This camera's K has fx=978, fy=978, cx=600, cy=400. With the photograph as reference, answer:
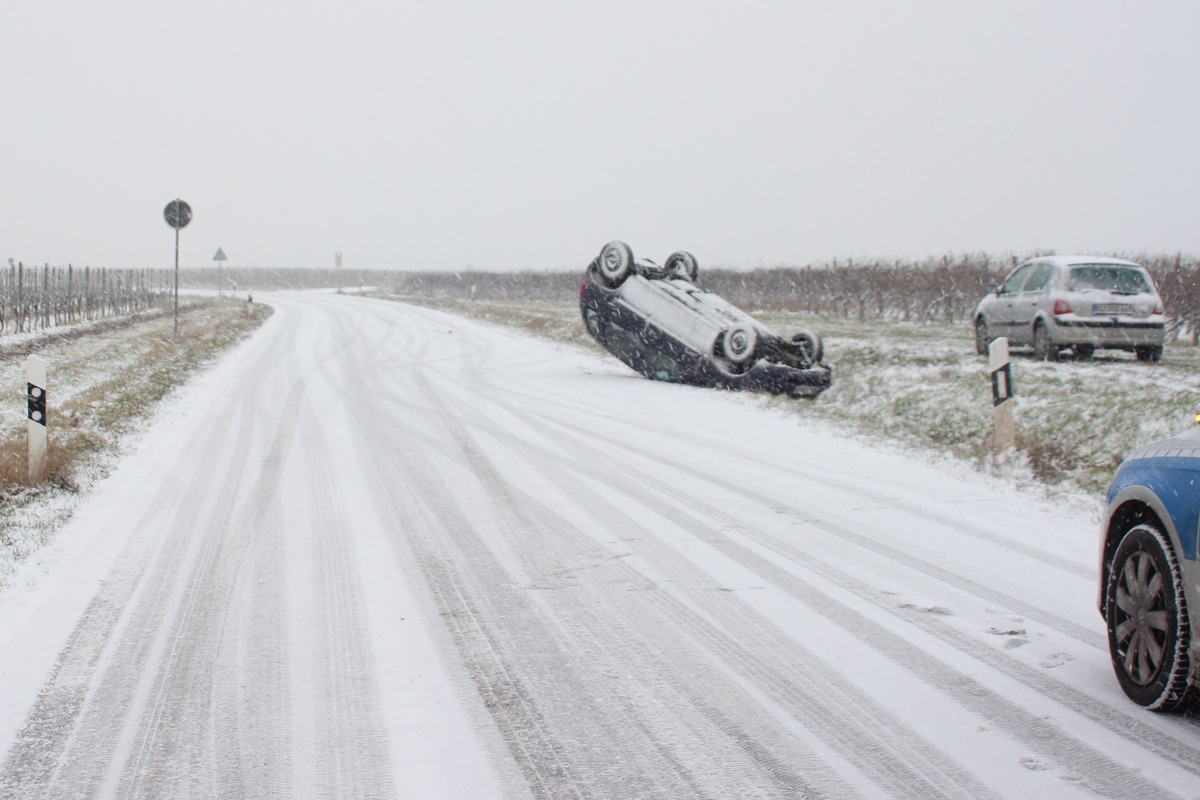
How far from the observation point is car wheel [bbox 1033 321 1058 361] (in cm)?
1441

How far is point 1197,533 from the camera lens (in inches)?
133

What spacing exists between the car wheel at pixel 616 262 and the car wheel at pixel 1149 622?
42.6 ft

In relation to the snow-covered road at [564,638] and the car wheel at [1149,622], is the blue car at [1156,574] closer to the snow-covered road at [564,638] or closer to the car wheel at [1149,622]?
the car wheel at [1149,622]

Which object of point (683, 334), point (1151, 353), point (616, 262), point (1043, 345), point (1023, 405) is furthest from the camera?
point (616, 262)

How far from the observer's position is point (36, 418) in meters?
7.79

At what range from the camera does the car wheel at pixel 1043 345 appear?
47.3ft

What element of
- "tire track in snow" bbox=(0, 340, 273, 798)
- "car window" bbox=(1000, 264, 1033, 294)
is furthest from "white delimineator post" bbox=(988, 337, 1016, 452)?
"tire track in snow" bbox=(0, 340, 273, 798)

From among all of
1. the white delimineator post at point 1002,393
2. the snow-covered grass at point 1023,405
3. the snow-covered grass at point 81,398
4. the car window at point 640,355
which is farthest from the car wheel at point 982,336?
the snow-covered grass at point 81,398

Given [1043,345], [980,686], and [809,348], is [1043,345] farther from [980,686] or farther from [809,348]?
[980,686]

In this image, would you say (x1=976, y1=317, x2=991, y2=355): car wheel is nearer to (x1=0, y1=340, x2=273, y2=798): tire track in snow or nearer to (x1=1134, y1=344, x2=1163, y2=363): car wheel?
(x1=1134, y1=344, x2=1163, y2=363): car wheel

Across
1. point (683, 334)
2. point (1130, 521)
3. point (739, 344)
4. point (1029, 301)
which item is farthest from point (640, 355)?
point (1130, 521)

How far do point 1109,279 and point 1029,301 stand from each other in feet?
3.66

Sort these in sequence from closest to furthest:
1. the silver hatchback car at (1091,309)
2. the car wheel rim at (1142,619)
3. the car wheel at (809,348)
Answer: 1. the car wheel rim at (1142,619)
2. the silver hatchback car at (1091,309)
3. the car wheel at (809,348)

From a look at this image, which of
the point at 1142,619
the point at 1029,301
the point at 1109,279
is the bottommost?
the point at 1142,619
